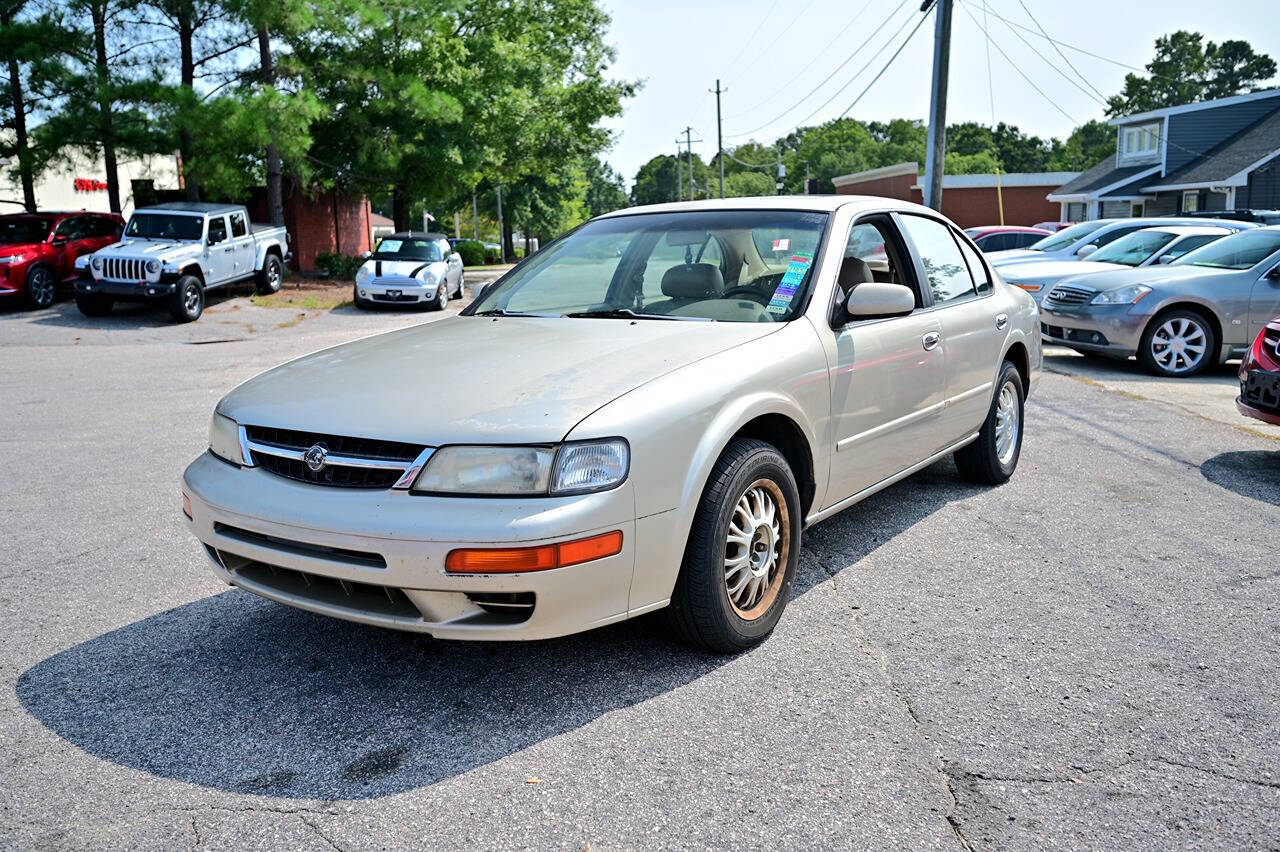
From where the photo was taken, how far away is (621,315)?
441 centimetres

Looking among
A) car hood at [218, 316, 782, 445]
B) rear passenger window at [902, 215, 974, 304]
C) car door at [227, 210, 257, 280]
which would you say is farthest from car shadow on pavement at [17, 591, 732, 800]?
car door at [227, 210, 257, 280]

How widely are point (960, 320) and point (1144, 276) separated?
7.12m

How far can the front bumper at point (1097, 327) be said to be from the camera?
36.2 feet

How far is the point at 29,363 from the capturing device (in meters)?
13.6

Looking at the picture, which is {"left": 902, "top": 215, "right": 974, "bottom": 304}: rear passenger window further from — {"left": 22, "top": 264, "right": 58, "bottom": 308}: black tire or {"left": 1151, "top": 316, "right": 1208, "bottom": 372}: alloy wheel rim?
{"left": 22, "top": 264, "right": 58, "bottom": 308}: black tire

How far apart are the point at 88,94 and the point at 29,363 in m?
11.4

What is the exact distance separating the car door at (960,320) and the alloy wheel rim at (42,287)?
19.3 meters

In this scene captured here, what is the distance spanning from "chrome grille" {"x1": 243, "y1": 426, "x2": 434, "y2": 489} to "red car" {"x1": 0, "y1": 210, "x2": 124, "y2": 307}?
1879cm

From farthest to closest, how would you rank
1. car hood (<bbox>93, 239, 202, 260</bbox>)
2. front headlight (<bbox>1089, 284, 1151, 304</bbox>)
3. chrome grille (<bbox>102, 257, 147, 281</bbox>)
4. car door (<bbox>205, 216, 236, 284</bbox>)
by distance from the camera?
car door (<bbox>205, 216, 236, 284</bbox>)
car hood (<bbox>93, 239, 202, 260</bbox>)
chrome grille (<bbox>102, 257, 147, 281</bbox>)
front headlight (<bbox>1089, 284, 1151, 304</bbox>)

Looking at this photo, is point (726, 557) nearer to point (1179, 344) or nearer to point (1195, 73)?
point (1179, 344)

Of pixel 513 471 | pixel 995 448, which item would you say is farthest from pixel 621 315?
pixel 995 448

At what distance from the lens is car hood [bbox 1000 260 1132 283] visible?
13.3 meters

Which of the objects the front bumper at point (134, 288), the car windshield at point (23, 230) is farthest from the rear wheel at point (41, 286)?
the front bumper at point (134, 288)

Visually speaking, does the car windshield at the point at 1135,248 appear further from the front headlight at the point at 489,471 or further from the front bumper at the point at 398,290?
the front headlight at the point at 489,471
